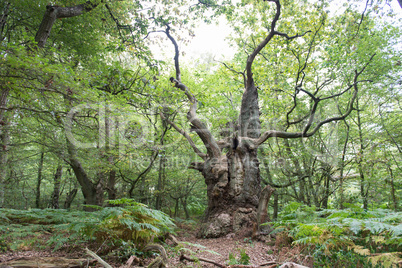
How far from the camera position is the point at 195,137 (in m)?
9.87

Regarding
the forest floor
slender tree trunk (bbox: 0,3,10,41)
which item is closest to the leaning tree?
the forest floor

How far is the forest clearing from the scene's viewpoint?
2.64 m

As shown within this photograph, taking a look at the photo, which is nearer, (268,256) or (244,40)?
(268,256)

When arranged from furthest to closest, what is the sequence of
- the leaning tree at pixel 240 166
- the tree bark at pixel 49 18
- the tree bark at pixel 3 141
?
the leaning tree at pixel 240 166, the tree bark at pixel 49 18, the tree bark at pixel 3 141

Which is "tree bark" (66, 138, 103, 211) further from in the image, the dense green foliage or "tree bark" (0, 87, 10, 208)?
the dense green foliage

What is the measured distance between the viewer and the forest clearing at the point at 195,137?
8.66 feet

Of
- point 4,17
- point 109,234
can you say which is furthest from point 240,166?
point 4,17

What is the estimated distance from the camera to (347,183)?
23.2ft

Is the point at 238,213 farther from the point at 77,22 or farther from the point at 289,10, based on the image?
the point at 77,22

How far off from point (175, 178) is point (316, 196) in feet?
18.0

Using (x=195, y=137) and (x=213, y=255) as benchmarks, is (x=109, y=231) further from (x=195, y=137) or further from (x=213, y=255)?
(x=195, y=137)

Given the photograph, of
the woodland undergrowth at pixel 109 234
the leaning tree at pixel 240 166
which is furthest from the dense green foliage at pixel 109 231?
the leaning tree at pixel 240 166

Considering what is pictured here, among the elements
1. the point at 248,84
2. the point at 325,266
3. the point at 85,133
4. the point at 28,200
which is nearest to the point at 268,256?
the point at 325,266

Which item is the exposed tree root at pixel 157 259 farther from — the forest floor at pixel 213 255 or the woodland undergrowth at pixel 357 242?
the woodland undergrowth at pixel 357 242
